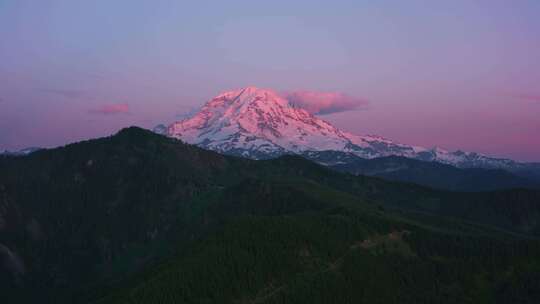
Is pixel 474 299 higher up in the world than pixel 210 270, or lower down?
lower down

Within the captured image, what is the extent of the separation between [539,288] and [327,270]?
71795 millimetres

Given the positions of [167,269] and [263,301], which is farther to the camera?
[167,269]

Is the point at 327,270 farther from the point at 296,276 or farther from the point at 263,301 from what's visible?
the point at 263,301

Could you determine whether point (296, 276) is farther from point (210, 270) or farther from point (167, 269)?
point (167, 269)

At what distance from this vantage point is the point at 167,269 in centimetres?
19988

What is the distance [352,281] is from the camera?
7712 inches

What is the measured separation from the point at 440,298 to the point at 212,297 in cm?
7838

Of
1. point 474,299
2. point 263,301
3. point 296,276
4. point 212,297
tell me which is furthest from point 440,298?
point 212,297

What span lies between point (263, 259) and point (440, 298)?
62133 mm

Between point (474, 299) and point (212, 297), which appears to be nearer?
point (212, 297)

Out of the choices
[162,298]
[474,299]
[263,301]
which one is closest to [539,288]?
[474,299]

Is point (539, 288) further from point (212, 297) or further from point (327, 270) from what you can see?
point (212, 297)

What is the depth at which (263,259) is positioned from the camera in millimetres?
198625

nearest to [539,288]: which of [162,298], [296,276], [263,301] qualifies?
[296,276]
